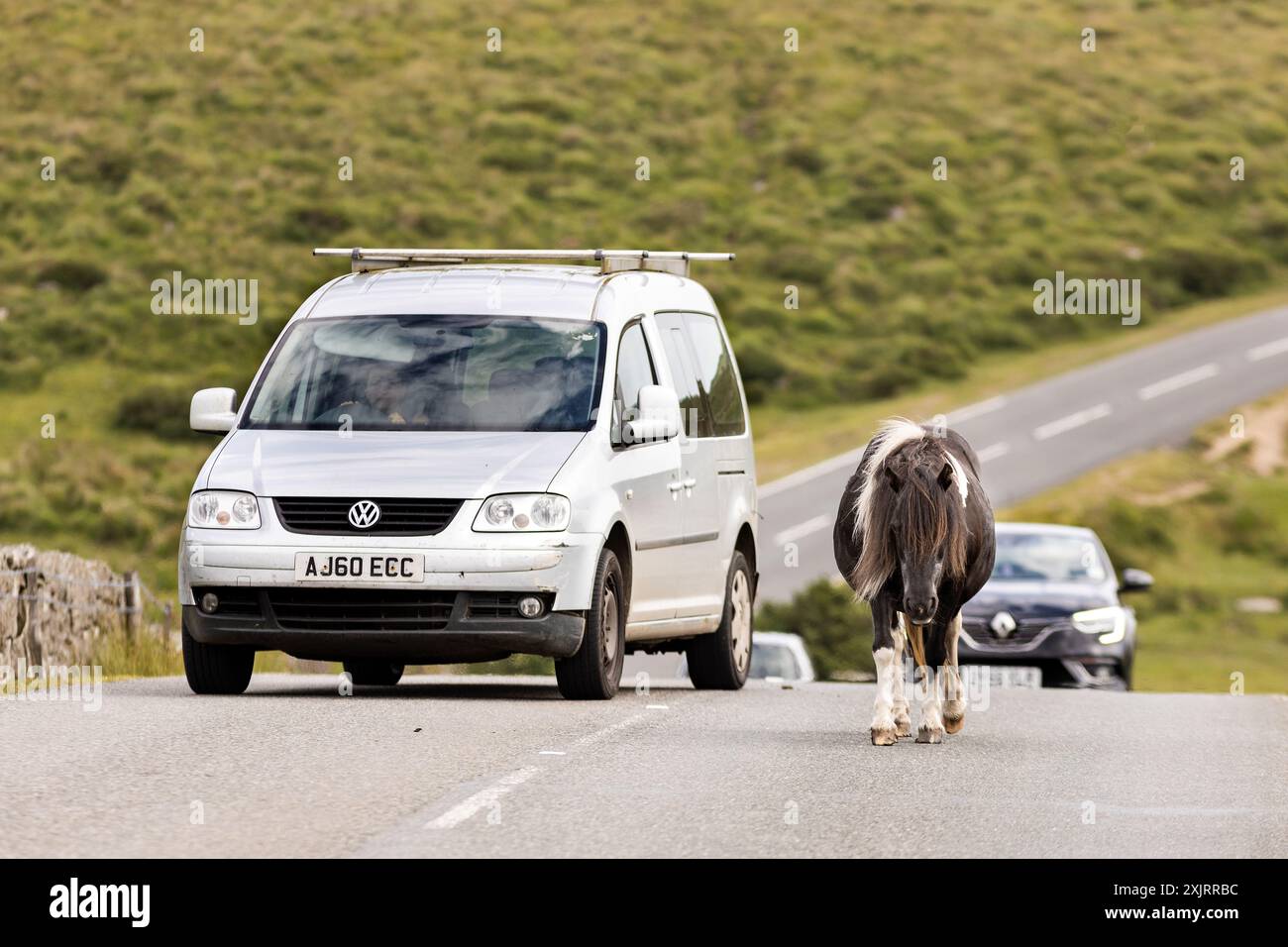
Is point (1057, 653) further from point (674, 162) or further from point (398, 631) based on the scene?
point (674, 162)

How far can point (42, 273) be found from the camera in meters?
62.0

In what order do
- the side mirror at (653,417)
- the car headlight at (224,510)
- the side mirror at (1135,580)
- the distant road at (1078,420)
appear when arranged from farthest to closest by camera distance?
1. the distant road at (1078,420)
2. the side mirror at (1135,580)
3. the side mirror at (653,417)
4. the car headlight at (224,510)

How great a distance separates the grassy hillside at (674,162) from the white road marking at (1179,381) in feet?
20.4

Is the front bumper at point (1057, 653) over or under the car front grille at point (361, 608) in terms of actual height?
under

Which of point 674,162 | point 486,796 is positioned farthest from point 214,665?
point 674,162

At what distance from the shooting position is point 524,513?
1266 cm

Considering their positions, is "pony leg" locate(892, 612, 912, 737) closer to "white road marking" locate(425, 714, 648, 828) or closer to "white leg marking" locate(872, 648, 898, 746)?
"white leg marking" locate(872, 648, 898, 746)

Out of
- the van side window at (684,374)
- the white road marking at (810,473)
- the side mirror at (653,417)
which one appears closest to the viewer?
the side mirror at (653,417)

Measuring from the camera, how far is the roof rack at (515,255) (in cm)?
1479

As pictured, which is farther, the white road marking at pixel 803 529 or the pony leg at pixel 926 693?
the white road marking at pixel 803 529

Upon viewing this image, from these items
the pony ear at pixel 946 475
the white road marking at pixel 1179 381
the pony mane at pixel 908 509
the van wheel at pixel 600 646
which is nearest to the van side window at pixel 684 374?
the van wheel at pixel 600 646

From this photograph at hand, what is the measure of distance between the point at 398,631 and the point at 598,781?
3.00 m

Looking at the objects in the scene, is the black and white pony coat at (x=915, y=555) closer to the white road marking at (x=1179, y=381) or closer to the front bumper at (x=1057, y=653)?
the front bumper at (x=1057, y=653)

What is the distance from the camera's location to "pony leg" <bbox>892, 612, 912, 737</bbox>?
38.7ft
